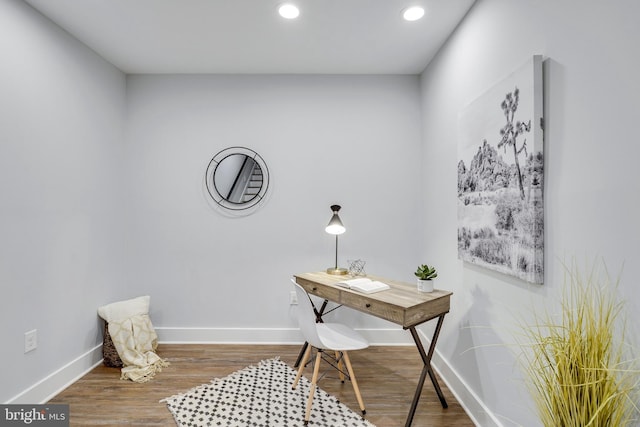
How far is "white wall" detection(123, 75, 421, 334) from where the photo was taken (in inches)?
119

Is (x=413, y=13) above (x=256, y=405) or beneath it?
above

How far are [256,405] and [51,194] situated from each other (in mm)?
2011

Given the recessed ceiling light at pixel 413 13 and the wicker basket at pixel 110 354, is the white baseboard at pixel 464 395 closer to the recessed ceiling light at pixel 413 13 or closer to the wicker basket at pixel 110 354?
the recessed ceiling light at pixel 413 13

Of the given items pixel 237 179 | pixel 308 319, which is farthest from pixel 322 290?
pixel 237 179

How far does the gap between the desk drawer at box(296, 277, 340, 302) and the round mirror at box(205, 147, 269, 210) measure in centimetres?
97

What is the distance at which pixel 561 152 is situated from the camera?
130cm

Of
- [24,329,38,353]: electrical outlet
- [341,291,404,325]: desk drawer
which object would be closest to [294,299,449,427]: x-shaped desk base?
[341,291,404,325]: desk drawer

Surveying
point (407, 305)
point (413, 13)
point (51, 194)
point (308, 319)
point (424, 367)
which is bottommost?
point (424, 367)

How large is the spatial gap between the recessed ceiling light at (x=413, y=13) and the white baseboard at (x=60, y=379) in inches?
135

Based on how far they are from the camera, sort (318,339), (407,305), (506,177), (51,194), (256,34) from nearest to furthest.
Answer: (506,177) < (407,305) < (318,339) < (51,194) < (256,34)

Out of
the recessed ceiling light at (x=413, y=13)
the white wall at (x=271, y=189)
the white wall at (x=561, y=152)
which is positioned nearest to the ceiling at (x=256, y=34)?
the recessed ceiling light at (x=413, y=13)

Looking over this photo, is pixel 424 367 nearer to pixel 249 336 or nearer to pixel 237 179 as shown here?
pixel 249 336

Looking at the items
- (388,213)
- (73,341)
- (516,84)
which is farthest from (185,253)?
(516,84)

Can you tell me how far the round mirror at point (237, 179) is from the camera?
3.02 metres
